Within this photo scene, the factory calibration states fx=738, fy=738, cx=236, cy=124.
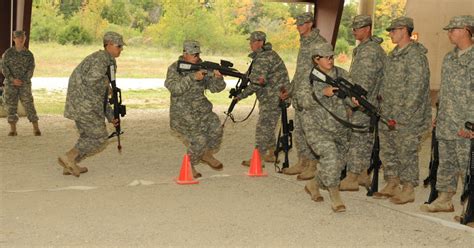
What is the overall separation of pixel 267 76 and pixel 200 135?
1637 millimetres

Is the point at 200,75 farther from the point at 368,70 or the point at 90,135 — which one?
the point at 368,70

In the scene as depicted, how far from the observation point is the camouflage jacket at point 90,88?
9.85 metres

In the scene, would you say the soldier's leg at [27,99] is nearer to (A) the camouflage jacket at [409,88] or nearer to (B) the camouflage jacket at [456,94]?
(A) the camouflage jacket at [409,88]

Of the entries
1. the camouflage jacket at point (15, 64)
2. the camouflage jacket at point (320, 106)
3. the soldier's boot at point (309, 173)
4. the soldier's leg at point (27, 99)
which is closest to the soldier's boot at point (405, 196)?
the camouflage jacket at point (320, 106)

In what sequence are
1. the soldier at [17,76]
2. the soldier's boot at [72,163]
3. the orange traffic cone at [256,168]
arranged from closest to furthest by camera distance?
the soldier's boot at [72,163] < the orange traffic cone at [256,168] < the soldier at [17,76]

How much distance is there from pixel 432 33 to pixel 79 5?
52.5ft

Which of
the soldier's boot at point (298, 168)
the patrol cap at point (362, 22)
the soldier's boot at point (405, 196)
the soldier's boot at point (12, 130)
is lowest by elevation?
the soldier's boot at point (12, 130)

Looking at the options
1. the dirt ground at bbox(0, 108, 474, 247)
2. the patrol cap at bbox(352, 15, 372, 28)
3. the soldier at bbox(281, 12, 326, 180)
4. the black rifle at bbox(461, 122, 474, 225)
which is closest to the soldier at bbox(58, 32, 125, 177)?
the dirt ground at bbox(0, 108, 474, 247)

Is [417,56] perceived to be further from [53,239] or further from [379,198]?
[53,239]

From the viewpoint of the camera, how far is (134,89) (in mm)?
26516

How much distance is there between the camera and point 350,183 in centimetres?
970

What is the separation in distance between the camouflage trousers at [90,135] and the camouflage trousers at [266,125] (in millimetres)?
2459

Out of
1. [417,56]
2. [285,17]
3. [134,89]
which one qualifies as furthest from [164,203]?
[285,17]

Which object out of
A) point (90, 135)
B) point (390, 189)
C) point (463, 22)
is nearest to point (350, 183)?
point (390, 189)
